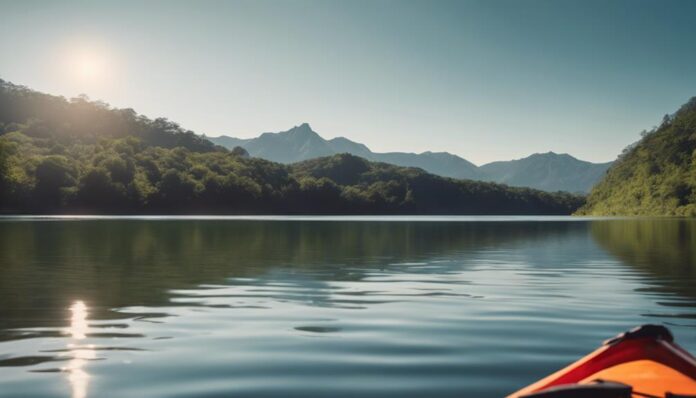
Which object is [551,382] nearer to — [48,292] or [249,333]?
[249,333]

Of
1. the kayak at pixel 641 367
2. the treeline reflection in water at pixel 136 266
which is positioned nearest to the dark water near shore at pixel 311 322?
the treeline reflection in water at pixel 136 266

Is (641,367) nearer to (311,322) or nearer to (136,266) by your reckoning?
(311,322)

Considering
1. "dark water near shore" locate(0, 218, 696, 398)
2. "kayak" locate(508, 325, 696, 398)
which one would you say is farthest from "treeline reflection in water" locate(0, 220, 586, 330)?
"kayak" locate(508, 325, 696, 398)

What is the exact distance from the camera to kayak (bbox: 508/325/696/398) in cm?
720

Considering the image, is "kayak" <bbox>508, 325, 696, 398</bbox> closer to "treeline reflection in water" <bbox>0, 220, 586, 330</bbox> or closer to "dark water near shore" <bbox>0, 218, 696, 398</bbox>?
"dark water near shore" <bbox>0, 218, 696, 398</bbox>

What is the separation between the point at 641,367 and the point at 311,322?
11.1 metres

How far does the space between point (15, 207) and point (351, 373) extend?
169 m

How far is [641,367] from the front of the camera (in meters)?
7.53

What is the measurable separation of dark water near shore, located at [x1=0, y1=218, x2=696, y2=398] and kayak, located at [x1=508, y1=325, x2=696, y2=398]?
3191mm

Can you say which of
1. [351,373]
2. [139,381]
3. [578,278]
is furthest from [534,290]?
[139,381]

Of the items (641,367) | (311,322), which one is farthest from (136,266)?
(641,367)

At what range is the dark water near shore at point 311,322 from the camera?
37.1ft

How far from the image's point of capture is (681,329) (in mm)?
16688

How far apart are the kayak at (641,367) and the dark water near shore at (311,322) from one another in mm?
3191
